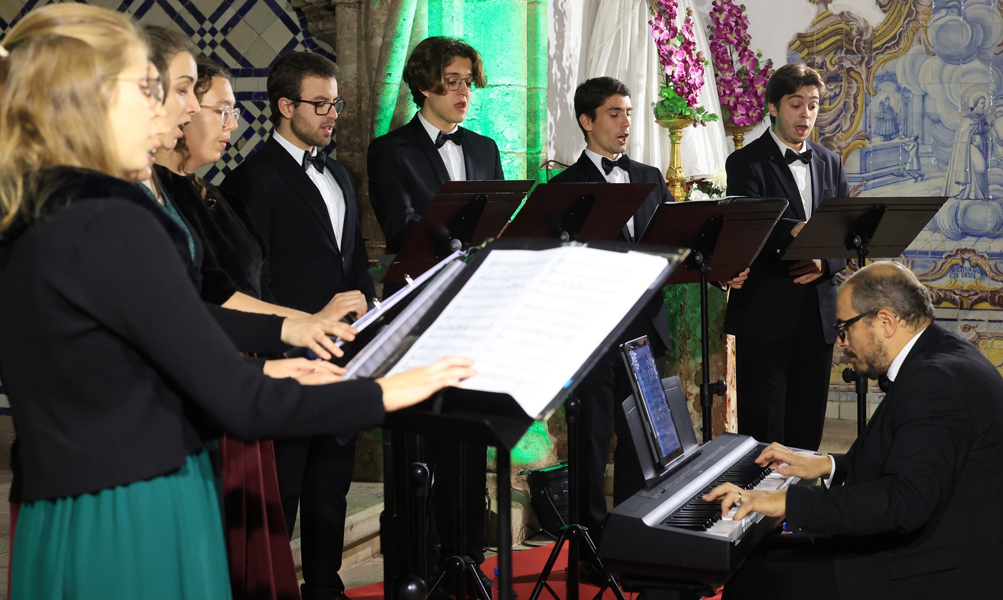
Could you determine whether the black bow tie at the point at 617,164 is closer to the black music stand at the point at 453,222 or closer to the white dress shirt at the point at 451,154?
the white dress shirt at the point at 451,154

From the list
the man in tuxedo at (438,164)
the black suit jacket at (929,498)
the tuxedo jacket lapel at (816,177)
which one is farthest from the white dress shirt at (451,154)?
the black suit jacket at (929,498)

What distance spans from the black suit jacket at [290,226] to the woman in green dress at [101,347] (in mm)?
1841

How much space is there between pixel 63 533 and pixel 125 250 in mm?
463

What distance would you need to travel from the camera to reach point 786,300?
425 centimetres

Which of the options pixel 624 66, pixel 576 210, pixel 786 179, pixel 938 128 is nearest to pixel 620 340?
pixel 576 210

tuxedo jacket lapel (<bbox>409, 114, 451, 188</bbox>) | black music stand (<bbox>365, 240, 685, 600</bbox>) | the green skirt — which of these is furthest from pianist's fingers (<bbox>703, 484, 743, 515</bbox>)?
tuxedo jacket lapel (<bbox>409, 114, 451, 188</bbox>)

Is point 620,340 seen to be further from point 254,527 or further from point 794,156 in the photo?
point 254,527

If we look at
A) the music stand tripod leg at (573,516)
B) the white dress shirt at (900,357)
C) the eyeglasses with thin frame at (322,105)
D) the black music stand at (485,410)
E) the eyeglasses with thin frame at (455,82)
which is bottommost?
the music stand tripod leg at (573,516)

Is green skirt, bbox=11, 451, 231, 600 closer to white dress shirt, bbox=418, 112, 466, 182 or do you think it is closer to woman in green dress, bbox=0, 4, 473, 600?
woman in green dress, bbox=0, 4, 473, 600

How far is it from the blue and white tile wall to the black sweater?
4019mm

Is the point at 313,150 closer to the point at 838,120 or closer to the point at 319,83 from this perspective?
the point at 319,83

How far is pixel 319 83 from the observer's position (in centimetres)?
356

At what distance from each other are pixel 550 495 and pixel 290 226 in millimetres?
1656

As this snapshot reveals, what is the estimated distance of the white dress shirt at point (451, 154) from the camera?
3879 millimetres
